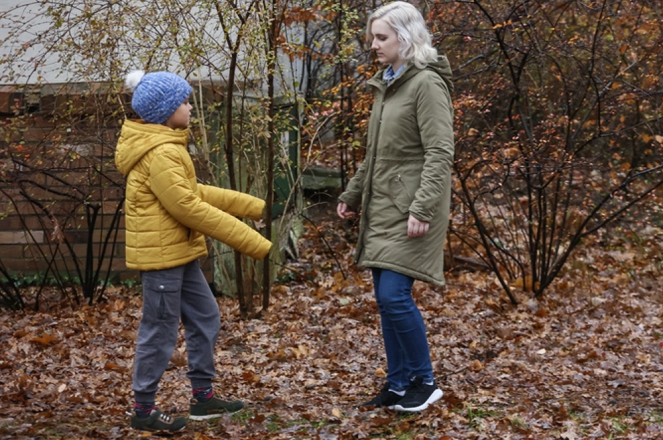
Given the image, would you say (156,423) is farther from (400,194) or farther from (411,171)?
(411,171)

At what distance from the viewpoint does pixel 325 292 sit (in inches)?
304

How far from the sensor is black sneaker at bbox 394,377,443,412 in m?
4.36

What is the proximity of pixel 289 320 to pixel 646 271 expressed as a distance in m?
3.99

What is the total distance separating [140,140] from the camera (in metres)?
4.01

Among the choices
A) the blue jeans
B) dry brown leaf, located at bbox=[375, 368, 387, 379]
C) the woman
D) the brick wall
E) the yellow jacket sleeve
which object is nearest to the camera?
the yellow jacket sleeve

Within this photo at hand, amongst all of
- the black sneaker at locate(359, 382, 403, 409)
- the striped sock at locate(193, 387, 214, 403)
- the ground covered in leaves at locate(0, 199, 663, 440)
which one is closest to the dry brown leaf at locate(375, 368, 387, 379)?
the ground covered in leaves at locate(0, 199, 663, 440)

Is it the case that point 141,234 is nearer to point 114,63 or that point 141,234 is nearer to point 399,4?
point 399,4

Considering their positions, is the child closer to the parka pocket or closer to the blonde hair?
the parka pocket

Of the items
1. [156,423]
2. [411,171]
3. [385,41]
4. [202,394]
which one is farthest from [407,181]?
[156,423]

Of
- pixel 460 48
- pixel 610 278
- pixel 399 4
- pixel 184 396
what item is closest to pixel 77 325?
pixel 184 396

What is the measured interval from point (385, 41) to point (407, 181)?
721mm

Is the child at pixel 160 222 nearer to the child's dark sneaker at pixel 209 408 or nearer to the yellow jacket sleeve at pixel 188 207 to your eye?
the yellow jacket sleeve at pixel 188 207

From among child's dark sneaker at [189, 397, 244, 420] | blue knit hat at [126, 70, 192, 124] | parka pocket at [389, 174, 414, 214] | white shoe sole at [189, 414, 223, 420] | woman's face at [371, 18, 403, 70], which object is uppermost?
woman's face at [371, 18, 403, 70]

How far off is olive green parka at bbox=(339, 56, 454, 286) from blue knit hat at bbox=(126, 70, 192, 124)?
1028 mm
